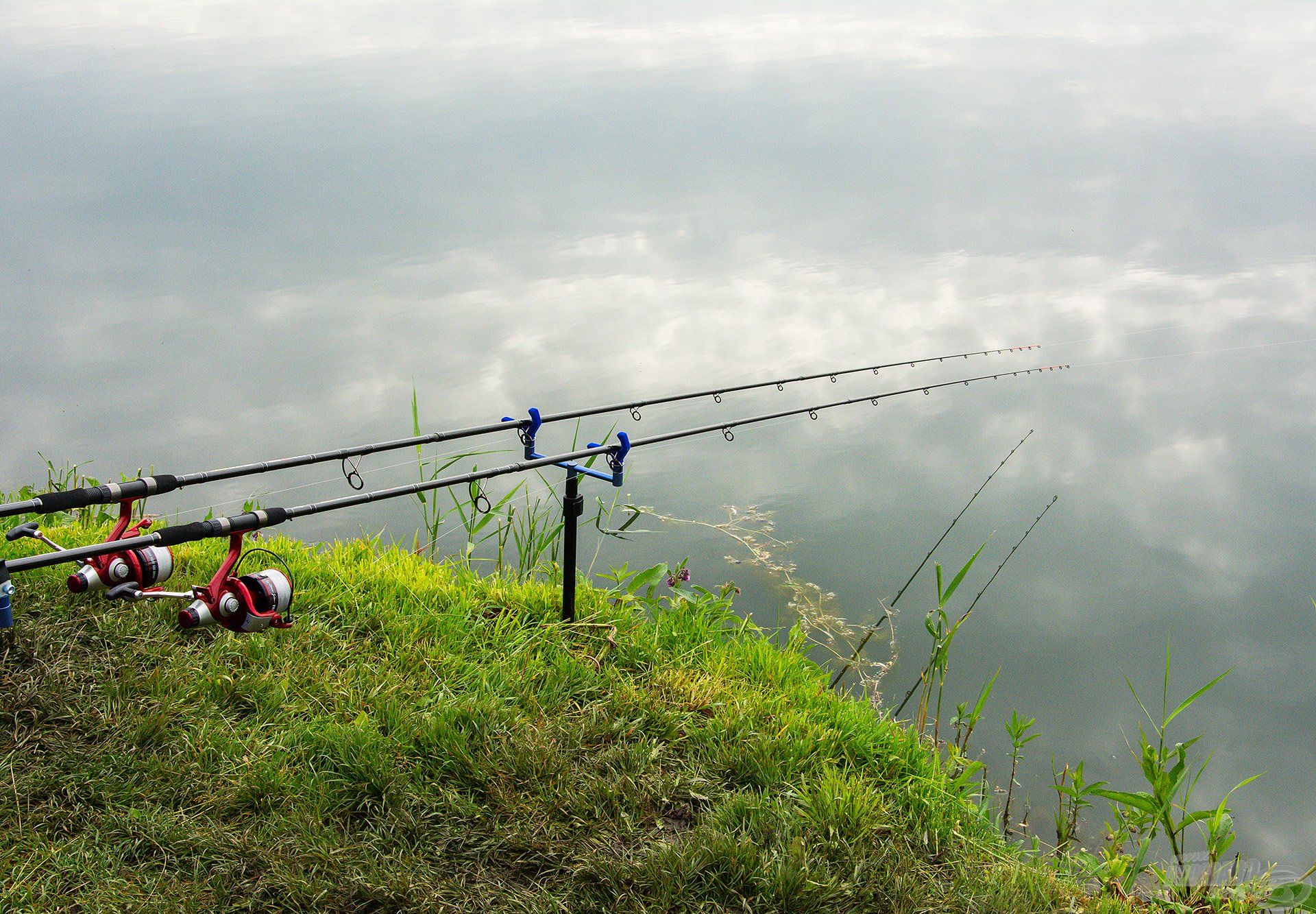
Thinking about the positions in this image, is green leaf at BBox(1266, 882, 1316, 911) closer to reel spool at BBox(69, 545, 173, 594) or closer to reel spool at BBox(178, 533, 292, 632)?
reel spool at BBox(178, 533, 292, 632)

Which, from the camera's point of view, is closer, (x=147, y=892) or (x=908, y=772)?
(x=147, y=892)

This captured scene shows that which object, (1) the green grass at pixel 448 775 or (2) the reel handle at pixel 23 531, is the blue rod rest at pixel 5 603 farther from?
(1) the green grass at pixel 448 775

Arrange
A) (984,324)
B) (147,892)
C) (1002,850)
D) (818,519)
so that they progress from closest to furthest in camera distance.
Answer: (147,892), (1002,850), (818,519), (984,324)

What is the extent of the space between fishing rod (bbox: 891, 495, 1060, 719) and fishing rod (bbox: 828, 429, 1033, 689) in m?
0.26

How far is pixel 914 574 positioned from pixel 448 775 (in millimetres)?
2981

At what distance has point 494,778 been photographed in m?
2.66

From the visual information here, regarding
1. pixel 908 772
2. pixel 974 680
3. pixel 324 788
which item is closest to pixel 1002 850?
pixel 908 772

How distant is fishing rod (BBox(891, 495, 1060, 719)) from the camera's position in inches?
158

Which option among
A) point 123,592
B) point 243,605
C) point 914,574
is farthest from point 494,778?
point 914,574

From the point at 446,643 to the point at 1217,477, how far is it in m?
5.48

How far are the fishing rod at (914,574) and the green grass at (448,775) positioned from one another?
844 millimetres

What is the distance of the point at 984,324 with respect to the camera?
29.9 ft

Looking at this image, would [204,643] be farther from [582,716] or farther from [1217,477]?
[1217,477]

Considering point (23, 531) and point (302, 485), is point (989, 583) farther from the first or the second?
point (23, 531)
